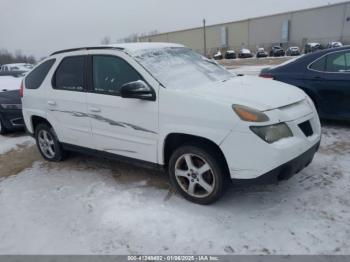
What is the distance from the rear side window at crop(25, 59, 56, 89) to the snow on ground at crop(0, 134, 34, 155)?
1809 mm

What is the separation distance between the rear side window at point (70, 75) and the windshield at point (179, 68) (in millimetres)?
1015

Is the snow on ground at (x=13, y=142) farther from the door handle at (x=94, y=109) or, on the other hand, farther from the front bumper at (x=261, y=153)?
the front bumper at (x=261, y=153)

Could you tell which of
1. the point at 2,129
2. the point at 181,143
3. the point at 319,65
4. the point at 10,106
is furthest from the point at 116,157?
the point at 2,129

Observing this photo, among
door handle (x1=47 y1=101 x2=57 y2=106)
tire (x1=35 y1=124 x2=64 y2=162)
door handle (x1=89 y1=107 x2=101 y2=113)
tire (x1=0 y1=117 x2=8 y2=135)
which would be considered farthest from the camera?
tire (x1=0 y1=117 x2=8 y2=135)

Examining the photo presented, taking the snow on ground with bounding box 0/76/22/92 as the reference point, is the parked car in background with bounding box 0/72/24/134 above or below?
below

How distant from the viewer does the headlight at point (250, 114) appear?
3.12 meters

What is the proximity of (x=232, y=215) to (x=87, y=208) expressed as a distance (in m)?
1.69

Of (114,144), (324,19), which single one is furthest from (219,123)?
(324,19)

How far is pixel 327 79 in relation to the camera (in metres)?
5.84

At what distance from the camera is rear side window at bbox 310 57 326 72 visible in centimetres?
599

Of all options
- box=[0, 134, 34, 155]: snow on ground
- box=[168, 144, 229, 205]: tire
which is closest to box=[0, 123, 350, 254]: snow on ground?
box=[168, 144, 229, 205]: tire

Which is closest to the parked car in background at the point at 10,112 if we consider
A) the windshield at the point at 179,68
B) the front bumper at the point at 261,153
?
the windshield at the point at 179,68

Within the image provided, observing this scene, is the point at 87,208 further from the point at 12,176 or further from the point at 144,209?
the point at 12,176

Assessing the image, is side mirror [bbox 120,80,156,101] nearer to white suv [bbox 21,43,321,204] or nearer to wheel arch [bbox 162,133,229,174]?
white suv [bbox 21,43,321,204]
